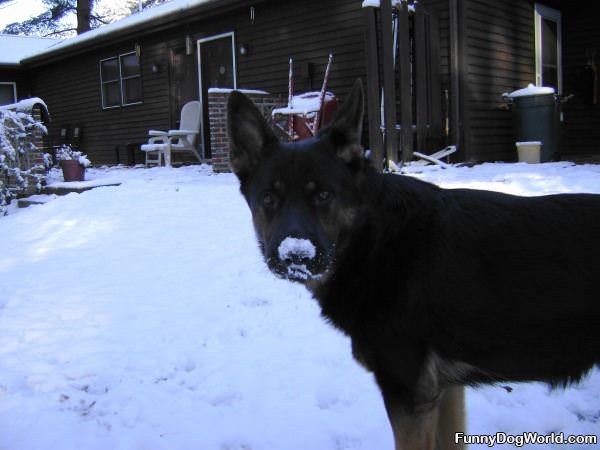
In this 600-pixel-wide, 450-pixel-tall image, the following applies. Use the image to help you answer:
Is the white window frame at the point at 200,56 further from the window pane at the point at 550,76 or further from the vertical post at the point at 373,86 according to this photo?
the window pane at the point at 550,76

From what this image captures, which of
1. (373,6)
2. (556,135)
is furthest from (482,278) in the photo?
(556,135)

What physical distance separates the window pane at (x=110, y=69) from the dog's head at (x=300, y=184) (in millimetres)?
16058

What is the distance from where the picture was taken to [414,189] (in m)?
2.22

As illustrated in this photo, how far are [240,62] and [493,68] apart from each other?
602cm

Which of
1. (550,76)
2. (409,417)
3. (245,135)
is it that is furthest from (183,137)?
(409,417)

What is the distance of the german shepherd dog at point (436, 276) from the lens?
1.90m

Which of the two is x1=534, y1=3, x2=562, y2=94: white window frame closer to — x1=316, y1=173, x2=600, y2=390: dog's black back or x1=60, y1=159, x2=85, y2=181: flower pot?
x1=60, y1=159, x2=85, y2=181: flower pot

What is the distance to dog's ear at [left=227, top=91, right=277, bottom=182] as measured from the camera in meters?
2.41

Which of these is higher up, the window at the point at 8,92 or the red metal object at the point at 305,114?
the window at the point at 8,92

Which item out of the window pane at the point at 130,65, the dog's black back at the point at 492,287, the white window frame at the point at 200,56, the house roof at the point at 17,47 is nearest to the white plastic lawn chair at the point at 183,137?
the white window frame at the point at 200,56

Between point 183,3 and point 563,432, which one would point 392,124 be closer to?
point 563,432

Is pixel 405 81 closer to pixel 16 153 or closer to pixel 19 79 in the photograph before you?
pixel 16 153

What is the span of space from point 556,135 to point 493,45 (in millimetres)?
2208

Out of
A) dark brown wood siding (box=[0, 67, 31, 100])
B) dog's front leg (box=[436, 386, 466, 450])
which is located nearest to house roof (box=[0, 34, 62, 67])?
dark brown wood siding (box=[0, 67, 31, 100])
